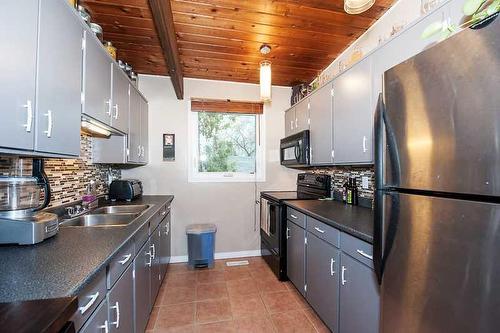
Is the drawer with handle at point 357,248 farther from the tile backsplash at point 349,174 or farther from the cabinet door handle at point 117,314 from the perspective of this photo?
the cabinet door handle at point 117,314

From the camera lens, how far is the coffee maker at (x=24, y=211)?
1105 millimetres

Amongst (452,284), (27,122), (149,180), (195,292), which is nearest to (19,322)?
(27,122)

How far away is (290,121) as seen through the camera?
10.9 ft

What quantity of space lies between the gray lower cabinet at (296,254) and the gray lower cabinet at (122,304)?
4.64 feet

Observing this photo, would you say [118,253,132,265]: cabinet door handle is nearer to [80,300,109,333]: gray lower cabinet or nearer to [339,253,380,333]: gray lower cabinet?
[80,300,109,333]: gray lower cabinet

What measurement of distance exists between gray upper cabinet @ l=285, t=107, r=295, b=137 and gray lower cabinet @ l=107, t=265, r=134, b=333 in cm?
250

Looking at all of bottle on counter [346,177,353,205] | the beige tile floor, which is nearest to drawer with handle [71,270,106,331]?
the beige tile floor

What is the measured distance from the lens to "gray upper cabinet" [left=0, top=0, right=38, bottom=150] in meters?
0.86

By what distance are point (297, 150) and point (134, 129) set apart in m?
1.86

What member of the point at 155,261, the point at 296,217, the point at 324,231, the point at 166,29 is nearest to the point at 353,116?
the point at 324,231

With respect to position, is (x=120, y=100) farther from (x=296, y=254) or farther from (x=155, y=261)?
(x=296, y=254)

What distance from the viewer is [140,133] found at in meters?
2.80

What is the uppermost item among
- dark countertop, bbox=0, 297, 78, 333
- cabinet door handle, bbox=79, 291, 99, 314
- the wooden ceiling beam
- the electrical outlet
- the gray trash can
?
the wooden ceiling beam

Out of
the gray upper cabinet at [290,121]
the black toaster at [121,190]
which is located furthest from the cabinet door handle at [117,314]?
the gray upper cabinet at [290,121]
